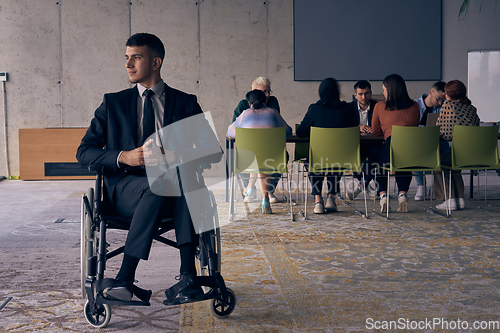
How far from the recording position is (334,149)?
460cm

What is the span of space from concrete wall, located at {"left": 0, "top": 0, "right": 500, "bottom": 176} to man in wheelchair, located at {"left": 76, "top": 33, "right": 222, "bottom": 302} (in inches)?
232

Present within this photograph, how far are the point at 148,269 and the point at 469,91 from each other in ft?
22.7

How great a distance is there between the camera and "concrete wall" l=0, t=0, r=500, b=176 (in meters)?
7.96

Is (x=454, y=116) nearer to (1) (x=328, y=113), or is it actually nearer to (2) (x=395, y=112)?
(2) (x=395, y=112)

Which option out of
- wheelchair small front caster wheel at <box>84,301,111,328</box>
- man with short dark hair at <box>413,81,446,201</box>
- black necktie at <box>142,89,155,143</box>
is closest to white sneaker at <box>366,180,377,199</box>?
man with short dark hair at <box>413,81,446,201</box>

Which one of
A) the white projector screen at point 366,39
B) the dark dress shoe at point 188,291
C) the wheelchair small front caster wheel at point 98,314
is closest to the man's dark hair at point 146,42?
the dark dress shoe at point 188,291

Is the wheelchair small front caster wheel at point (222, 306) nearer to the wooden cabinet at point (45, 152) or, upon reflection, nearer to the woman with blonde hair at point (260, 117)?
the woman with blonde hair at point (260, 117)

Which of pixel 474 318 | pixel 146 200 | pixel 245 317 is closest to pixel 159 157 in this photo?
pixel 146 200

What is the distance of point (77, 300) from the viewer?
2.48 meters

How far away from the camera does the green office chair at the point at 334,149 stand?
4.57 metres

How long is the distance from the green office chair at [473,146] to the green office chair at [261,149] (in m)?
1.73

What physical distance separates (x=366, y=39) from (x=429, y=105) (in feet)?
8.30

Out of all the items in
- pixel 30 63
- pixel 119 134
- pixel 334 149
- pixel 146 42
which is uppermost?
pixel 30 63

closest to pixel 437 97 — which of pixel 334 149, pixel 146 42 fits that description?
pixel 334 149
